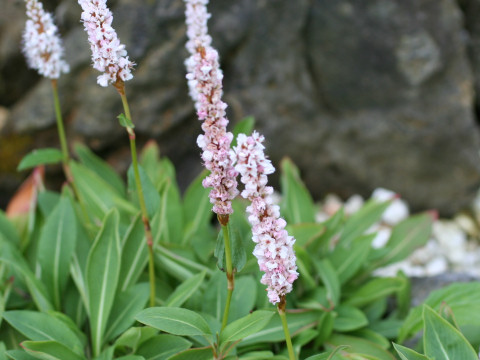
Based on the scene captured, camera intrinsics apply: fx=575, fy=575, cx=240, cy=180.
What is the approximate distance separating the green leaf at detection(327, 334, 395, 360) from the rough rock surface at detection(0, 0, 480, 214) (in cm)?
220

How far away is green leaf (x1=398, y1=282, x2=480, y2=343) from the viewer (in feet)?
9.40

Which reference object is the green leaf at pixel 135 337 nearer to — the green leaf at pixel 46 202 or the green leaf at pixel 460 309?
the green leaf at pixel 46 202

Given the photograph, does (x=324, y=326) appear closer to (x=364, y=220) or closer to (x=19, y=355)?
(x=364, y=220)

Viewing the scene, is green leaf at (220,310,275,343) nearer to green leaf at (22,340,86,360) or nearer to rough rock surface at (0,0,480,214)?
green leaf at (22,340,86,360)

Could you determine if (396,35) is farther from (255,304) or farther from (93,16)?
(93,16)

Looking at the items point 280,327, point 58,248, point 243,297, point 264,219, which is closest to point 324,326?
point 280,327

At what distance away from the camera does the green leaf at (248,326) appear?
2.21 meters

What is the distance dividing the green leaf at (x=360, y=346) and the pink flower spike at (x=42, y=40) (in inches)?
78.1

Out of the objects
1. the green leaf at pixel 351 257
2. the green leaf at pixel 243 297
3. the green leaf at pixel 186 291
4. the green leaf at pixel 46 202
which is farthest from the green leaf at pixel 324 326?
the green leaf at pixel 46 202

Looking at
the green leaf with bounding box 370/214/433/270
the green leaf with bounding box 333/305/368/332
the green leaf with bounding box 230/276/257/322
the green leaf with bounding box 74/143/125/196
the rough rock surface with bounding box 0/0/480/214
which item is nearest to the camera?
the green leaf with bounding box 230/276/257/322

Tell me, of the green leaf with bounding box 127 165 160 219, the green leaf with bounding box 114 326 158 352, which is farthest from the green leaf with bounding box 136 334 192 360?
the green leaf with bounding box 127 165 160 219

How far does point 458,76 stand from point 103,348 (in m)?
3.54

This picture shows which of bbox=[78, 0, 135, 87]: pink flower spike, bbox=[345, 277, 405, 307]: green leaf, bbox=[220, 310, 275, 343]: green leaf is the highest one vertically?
bbox=[78, 0, 135, 87]: pink flower spike

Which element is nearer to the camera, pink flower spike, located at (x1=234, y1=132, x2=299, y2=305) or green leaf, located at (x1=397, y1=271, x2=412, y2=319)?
pink flower spike, located at (x1=234, y1=132, x2=299, y2=305)
